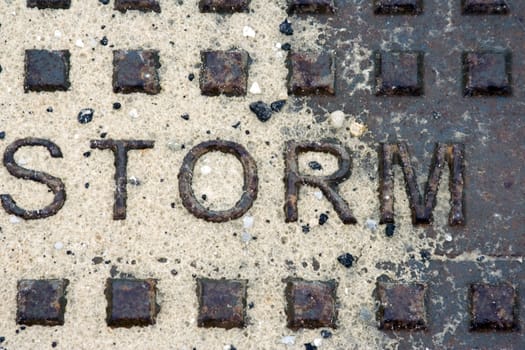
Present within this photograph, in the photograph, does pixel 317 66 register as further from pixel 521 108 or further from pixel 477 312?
pixel 477 312

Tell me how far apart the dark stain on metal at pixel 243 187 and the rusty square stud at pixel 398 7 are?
0.55 metres

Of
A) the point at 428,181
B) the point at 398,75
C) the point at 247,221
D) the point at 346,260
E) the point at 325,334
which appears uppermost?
the point at 398,75

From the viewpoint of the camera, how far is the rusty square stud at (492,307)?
81.7 inches

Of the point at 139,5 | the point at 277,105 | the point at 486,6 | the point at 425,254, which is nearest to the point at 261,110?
the point at 277,105

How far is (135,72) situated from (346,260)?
0.75 meters

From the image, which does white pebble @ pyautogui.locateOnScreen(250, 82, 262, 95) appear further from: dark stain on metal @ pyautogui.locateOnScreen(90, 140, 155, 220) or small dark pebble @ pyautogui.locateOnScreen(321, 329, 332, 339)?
small dark pebble @ pyautogui.locateOnScreen(321, 329, 332, 339)

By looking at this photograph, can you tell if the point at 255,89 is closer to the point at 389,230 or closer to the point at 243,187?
the point at 243,187

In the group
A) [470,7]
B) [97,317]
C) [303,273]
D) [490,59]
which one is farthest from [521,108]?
[97,317]

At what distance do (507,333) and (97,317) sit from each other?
3.43 ft

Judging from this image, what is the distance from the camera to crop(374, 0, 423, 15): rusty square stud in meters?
2.23

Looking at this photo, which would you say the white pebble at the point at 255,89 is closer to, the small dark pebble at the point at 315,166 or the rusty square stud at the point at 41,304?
the small dark pebble at the point at 315,166

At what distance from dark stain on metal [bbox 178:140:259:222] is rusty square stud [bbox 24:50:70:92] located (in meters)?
0.39

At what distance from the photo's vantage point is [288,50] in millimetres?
2219

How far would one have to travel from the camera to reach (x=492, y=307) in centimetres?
208
